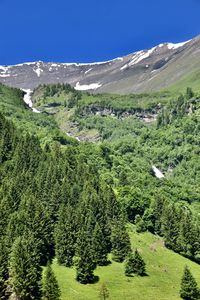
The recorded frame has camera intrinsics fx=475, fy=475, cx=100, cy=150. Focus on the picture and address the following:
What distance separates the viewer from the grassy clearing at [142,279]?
108312mm

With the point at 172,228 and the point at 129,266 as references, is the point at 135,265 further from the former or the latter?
the point at 172,228

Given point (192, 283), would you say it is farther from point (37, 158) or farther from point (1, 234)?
point (37, 158)

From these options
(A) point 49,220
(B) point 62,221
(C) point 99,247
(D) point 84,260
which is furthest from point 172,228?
(D) point 84,260

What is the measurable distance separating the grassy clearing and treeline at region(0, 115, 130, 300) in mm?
3560

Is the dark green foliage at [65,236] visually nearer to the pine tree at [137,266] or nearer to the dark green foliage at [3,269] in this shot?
the pine tree at [137,266]

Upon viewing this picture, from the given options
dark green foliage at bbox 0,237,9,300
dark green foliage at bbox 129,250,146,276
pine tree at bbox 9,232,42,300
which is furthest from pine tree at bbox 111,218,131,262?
dark green foliage at bbox 0,237,9,300

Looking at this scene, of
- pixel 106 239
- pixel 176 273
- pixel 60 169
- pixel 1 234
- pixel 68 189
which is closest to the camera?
pixel 1 234

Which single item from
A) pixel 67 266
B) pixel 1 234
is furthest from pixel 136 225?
pixel 1 234

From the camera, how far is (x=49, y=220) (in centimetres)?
13362

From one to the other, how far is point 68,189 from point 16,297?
5375 cm

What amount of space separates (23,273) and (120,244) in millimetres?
37906

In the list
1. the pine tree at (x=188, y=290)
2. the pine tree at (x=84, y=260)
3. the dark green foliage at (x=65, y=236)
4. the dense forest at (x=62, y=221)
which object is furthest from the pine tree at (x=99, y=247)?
the pine tree at (x=188, y=290)

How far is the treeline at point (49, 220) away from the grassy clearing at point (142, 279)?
3.56 m

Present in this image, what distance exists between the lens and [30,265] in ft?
341
